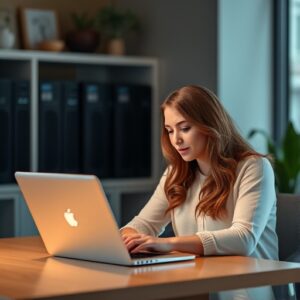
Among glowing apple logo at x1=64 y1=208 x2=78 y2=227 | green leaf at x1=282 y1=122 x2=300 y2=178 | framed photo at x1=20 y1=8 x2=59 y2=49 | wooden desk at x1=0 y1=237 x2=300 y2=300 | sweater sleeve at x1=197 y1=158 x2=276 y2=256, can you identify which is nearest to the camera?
wooden desk at x1=0 y1=237 x2=300 y2=300

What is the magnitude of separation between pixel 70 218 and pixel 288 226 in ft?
2.81

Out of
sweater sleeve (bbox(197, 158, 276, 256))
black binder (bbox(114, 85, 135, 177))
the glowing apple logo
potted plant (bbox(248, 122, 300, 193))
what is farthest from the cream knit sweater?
black binder (bbox(114, 85, 135, 177))

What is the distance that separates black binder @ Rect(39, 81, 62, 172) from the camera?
4.27 metres

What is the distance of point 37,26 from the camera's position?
4520mm

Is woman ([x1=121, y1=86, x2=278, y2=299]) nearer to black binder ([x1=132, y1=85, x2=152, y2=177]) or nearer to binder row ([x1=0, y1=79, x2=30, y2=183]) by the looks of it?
binder row ([x1=0, y1=79, x2=30, y2=183])

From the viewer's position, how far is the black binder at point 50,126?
4.27 m

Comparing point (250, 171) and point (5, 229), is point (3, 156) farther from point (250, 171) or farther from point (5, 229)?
point (250, 171)

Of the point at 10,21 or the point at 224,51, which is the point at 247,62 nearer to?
the point at 224,51

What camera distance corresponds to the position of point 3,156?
4.16m

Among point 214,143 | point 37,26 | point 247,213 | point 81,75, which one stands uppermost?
point 37,26

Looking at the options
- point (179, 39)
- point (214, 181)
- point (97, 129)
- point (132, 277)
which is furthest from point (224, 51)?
point (132, 277)

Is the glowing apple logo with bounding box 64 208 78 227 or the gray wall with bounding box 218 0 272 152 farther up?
the gray wall with bounding box 218 0 272 152

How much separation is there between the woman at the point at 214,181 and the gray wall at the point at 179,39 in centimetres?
146

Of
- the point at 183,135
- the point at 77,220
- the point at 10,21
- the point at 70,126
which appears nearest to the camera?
the point at 77,220
